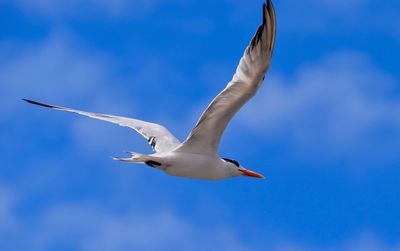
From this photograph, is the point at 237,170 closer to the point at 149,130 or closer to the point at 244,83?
the point at 149,130

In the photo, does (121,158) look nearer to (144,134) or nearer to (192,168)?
(192,168)

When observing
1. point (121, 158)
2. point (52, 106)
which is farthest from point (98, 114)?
point (121, 158)

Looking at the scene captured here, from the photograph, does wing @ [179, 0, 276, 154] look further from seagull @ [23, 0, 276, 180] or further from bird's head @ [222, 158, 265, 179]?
bird's head @ [222, 158, 265, 179]

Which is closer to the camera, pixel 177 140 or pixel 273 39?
pixel 273 39

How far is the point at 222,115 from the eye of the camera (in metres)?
16.0

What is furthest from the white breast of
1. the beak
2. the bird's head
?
the beak

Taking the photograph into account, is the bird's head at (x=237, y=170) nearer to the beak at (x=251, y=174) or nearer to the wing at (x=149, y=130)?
the beak at (x=251, y=174)

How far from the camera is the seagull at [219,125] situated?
15766mm

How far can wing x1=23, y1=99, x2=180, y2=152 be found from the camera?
18.5m

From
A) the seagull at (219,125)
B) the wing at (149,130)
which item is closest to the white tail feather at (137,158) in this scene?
the seagull at (219,125)

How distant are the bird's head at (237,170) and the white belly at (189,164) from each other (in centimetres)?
66

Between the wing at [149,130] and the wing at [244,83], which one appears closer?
the wing at [244,83]

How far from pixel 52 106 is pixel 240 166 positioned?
3685 mm

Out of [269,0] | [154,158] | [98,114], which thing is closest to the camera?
[269,0]
